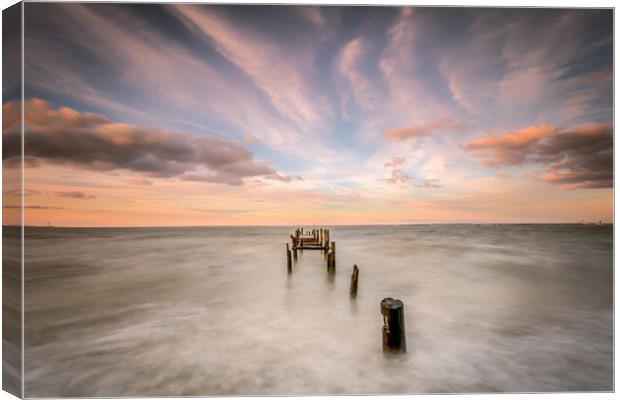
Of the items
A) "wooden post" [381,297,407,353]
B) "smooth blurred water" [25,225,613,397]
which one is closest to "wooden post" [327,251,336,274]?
"smooth blurred water" [25,225,613,397]

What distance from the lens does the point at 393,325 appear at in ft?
15.1

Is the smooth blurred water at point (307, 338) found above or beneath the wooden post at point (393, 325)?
beneath

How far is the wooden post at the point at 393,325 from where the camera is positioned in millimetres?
4438

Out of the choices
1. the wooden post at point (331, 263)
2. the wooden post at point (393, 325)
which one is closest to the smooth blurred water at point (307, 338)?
the wooden post at point (393, 325)

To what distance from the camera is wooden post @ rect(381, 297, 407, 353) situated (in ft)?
14.6

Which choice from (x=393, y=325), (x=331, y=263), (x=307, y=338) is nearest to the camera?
(x=393, y=325)

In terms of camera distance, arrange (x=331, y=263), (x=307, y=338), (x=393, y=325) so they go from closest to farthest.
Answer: (x=393, y=325) → (x=307, y=338) → (x=331, y=263)

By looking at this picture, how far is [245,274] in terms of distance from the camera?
42.5ft

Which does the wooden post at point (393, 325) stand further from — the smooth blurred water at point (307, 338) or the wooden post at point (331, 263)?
the wooden post at point (331, 263)

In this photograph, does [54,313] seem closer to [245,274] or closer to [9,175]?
[9,175]

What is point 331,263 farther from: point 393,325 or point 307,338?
point 393,325

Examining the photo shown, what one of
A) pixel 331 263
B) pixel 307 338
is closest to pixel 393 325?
pixel 307 338

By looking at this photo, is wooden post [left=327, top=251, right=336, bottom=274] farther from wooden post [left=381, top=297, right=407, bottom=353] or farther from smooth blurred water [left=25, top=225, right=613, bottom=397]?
wooden post [left=381, top=297, right=407, bottom=353]

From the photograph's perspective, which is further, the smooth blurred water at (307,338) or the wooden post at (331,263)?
the wooden post at (331,263)
